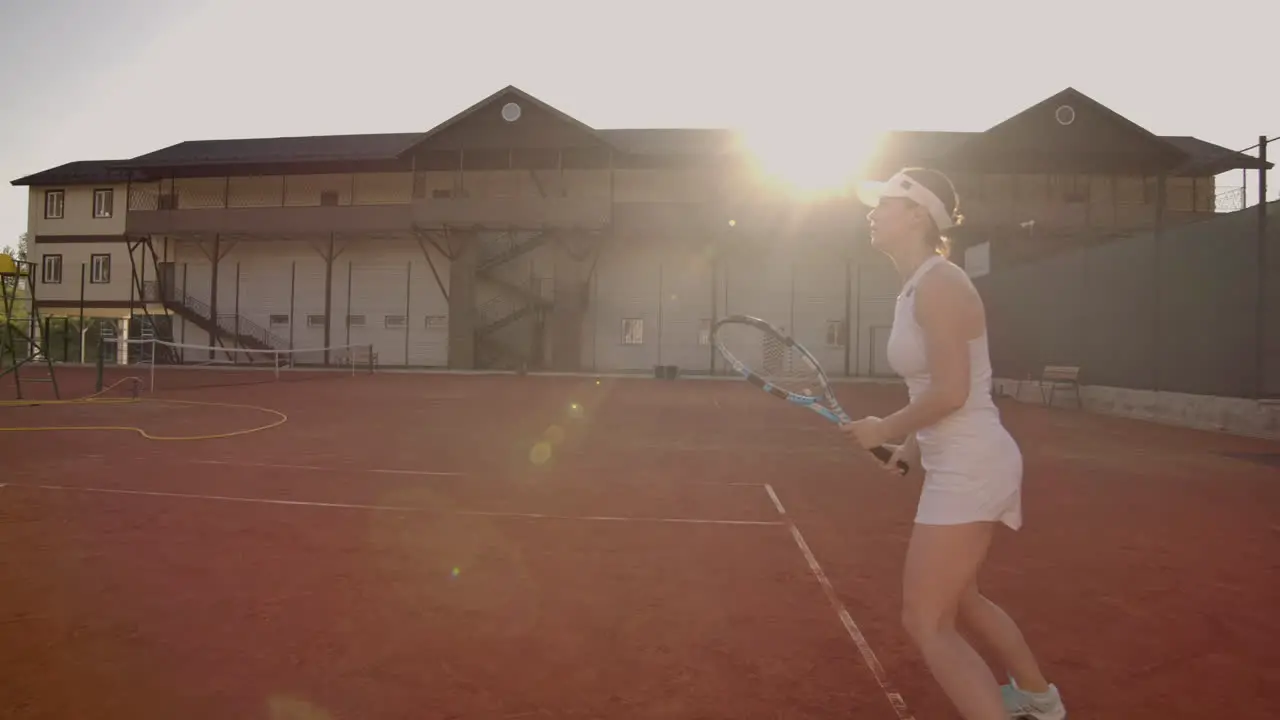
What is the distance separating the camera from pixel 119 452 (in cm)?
905

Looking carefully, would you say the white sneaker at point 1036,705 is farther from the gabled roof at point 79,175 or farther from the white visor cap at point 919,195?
the gabled roof at point 79,175

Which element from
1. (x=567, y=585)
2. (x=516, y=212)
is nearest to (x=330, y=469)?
(x=567, y=585)

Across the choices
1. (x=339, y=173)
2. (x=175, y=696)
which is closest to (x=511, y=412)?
(x=175, y=696)

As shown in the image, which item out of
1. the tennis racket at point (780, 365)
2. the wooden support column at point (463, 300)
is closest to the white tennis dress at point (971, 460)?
the tennis racket at point (780, 365)

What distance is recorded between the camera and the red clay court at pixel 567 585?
3.06 meters

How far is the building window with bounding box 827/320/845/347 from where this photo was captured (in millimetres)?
33125

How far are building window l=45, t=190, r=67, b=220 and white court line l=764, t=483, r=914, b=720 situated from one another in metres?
48.0

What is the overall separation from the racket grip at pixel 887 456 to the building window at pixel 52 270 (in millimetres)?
48830

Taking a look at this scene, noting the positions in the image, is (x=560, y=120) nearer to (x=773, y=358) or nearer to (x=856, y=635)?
(x=773, y=358)

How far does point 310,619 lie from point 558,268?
1149 inches

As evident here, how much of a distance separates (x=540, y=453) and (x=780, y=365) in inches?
215

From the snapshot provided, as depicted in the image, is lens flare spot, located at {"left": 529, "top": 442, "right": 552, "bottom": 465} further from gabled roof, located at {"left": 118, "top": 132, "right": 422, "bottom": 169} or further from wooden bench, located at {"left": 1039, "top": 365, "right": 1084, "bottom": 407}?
gabled roof, located at {"left": 118, "top": 132, "right": 422, "bottom": 169}

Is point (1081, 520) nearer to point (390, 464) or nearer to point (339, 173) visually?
point (390, 464)

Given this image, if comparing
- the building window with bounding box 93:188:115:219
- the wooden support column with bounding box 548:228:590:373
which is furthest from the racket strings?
the building window with bounding box 93:188:115:219
